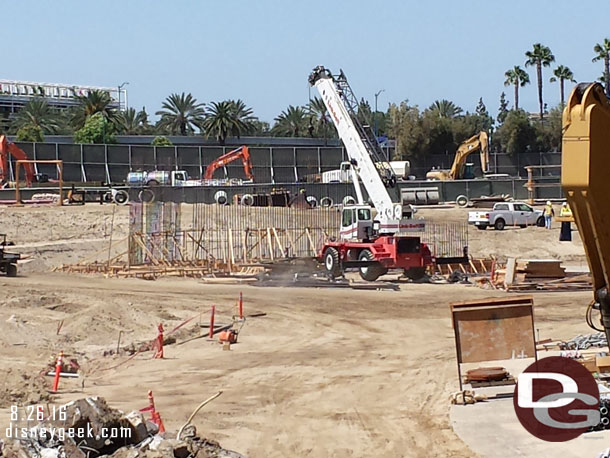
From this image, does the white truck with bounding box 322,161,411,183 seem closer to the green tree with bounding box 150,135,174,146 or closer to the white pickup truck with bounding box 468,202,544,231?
the white pickup truck with bounding box 468,202,544,231

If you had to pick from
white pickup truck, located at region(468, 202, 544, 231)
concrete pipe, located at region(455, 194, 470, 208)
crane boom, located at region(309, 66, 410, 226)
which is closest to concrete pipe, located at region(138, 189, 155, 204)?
crane boom, located at region(309, 66, 410, 226)

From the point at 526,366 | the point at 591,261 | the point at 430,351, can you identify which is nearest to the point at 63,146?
the point at 430,351

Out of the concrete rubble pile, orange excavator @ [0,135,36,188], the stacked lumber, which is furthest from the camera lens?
orange excavator @ [0,135,36,188]

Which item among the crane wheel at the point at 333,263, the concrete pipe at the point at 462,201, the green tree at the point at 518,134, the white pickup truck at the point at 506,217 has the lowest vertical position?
the crane wheel at the point at 333,263

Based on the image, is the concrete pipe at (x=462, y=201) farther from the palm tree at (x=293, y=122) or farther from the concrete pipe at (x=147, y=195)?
the palm tree at (x=293, y=122)

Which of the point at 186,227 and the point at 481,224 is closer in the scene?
the point at 186,227

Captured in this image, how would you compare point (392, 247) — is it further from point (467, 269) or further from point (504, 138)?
point (504, 138)

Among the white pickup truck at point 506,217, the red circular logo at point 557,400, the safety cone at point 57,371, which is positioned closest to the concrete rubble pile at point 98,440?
the red circular logo at point 557,400

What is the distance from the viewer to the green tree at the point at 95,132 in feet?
334

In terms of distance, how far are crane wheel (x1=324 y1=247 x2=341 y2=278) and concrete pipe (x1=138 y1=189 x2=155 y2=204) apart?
11280mm

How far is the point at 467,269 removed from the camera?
37.3m

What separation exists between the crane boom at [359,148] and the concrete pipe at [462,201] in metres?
33.3

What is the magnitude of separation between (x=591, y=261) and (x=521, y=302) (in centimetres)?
648

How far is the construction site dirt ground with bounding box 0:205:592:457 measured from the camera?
1490cm
